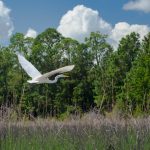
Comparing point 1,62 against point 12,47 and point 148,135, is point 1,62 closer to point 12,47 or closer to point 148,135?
point 12,47

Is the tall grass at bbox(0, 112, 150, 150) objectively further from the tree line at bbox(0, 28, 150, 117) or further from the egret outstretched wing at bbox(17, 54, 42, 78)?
the tree line at bbox(0, 28, 150, 117)

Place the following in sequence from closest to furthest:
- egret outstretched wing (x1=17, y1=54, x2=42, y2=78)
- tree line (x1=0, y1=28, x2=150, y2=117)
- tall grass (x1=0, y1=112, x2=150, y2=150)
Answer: tall grass (x1=0, y1=112, x2=150, y2=150) → egret outstretched wing (x1=17, y1=54, x2=42, y2=78) → tree line (x1=0, y1=28, x2=150, y2=117)

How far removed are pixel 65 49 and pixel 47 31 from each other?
2594 millimetres

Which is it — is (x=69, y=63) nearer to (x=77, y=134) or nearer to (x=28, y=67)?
(x=28, y=67)

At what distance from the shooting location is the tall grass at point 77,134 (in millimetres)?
5785

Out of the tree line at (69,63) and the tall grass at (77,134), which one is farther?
the tree line at (69,63)

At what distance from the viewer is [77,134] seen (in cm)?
661

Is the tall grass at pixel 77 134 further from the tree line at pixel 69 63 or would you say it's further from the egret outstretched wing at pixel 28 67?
the tree line at pixel 69 63

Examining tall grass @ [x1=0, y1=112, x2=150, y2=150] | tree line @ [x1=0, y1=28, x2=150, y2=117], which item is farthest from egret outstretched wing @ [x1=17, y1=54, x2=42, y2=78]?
tree line @ [x1=0, y1=28, x2=150, y2=117]

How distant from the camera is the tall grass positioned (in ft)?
19.0

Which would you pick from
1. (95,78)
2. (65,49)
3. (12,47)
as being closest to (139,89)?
(95,78)

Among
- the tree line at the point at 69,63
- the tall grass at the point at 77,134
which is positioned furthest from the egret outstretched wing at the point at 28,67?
the tree line at the point at 69,63

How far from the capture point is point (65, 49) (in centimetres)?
5669

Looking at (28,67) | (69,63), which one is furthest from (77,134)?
(69,63)
